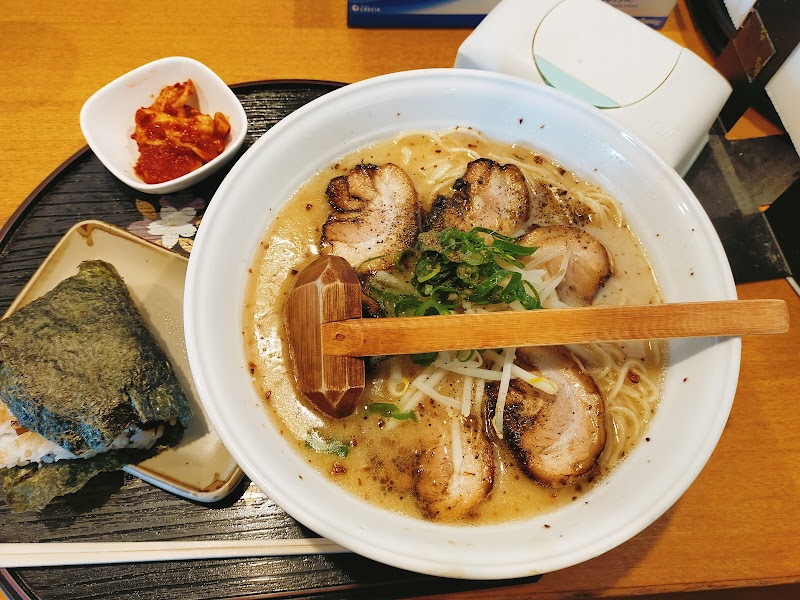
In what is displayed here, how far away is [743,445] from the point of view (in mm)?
1938

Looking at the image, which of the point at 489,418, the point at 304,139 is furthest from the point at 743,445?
the point at 304,139

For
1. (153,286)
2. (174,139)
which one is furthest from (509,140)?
(153,286)

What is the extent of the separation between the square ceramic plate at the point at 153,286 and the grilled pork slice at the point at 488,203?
977 mm

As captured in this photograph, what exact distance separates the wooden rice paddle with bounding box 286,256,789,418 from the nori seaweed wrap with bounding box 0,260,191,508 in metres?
0.57

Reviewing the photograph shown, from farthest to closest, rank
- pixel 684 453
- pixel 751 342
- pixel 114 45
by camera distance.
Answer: pixel 114 45, pixel 751 342, pixel 684 453

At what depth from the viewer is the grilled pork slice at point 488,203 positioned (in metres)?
1.72

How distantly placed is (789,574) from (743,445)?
428 mm

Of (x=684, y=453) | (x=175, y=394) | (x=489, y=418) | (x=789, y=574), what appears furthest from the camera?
(x=789, y=574)

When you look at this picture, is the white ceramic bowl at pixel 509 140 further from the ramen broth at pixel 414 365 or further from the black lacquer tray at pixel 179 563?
the black lacquer tray at pixel 179 563

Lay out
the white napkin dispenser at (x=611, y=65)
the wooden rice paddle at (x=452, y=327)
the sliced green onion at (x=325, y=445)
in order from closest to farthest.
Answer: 1. the wooden rice paddle at (x=452, y=327)
2. the sliced green onion at (x=325, y=445)
3. the white napkin dispenser at (x=611, y=65)

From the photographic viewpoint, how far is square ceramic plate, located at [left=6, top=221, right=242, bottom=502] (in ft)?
5.55

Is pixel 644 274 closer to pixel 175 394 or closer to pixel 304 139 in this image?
pixel 304 139

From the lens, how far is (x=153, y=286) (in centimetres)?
191

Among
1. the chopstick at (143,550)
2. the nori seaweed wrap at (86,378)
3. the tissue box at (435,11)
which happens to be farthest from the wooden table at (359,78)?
the nori seaweed wrap at (86,378)
